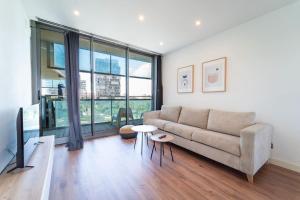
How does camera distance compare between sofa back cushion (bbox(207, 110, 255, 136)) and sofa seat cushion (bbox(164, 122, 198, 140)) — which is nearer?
sofa back cushion (bbox(207, 110, 255, 136))

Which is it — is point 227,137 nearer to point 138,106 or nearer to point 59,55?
point 138,106

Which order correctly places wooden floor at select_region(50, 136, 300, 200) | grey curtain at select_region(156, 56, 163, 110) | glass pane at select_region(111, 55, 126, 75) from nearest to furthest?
wooden floor at select_region(50, 136, 300, 200), glass pane at select_region(111, 55, 126, 75), grey curtain at select_region(156, 56, 163, 110)

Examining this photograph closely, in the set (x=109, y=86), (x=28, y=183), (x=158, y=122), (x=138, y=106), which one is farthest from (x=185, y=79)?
(x=28, y=183)

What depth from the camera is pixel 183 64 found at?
13.1ft

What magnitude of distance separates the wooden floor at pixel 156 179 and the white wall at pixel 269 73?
2.13 ft

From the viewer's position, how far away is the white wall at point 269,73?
6.99 feet

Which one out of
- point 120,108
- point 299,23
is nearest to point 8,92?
point 120,108

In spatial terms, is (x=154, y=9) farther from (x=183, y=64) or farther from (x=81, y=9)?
(x=183, y=64)

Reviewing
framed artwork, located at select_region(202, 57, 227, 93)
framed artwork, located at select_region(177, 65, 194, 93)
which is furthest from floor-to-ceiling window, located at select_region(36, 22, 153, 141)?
framed artwork, located at select_region(202, 57, 227, 93)

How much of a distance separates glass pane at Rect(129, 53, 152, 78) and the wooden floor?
2.70 m

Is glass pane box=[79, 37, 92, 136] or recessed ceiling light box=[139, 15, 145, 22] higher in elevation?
recessed ceiling light box=[139, 15, 145, 22]

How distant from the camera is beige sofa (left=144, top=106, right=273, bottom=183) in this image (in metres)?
1.82

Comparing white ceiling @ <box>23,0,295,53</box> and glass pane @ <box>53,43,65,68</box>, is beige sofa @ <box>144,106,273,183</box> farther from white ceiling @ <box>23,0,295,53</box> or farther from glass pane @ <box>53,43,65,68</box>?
glass pane @ <box>53,43,65,68</box>

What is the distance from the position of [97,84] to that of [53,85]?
0.99 metres
